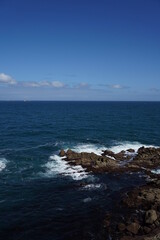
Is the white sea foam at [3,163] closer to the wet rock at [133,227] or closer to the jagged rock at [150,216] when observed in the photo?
the wet rock at [133,227]

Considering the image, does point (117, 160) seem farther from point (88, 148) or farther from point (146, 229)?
point (146, 229)

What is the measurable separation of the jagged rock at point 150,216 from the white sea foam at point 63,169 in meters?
15.2

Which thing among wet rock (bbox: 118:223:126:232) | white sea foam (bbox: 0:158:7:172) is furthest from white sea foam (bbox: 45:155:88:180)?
wet rock (bbox: 118:223:126:232)

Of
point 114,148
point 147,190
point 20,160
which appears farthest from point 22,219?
point 114,148

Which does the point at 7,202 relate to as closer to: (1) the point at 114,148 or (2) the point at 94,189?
(2) the point at 94,189

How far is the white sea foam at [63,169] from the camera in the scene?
42656mm

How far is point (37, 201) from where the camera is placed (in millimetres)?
33938

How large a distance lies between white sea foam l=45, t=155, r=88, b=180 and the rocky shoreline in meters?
1.28

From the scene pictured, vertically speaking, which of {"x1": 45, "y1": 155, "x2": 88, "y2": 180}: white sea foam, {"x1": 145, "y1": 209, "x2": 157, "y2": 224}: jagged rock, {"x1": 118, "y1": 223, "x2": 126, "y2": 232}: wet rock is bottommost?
{"x1": 118, "y1": 223, "x2": 126, "y2": 232}: wet rock

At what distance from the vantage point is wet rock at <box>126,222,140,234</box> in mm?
26311

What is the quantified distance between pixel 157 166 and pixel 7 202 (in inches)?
1161

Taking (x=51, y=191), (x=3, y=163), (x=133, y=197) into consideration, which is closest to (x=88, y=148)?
(x=3, y=163)

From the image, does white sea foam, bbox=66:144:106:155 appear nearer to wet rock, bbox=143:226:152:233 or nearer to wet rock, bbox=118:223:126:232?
wet rock, bbox=118:223:126:232

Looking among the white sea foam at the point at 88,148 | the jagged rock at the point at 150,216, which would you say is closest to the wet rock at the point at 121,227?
the jagged rock at the point at 150,216
